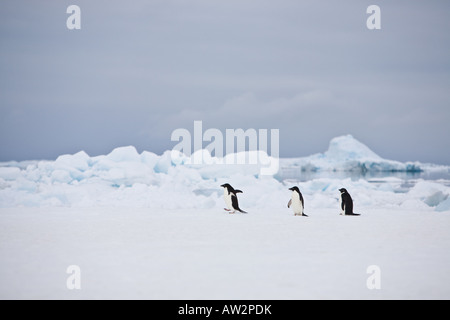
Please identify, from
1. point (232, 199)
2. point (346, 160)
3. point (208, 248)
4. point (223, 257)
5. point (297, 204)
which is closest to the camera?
point (223, 257)

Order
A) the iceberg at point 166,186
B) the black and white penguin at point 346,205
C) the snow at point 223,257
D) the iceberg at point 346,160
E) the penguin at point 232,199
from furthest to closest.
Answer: the iceberg at point 346,160
the iceberg at point 166,186
the penguin at point 232,199
the black and white penguin at point 346,205
the snow at point 223,257

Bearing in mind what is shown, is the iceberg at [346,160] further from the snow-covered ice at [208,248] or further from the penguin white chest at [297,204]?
the penguin white chest at [297,204]

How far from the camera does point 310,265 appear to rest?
5168mm

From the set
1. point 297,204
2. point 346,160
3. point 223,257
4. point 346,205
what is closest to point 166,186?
point 297,204

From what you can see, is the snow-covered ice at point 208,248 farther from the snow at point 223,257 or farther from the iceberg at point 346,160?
the iceberg at point 346,160

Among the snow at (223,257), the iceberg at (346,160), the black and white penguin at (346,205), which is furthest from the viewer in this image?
the iceberg at (346,160)

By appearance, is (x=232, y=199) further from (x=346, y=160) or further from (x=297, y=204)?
(x=346, y=160)

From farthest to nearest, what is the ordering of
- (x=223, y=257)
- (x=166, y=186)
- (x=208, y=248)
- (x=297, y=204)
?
(x=166, y=186) → (x=297, y=204) → (x=208, y=248) → (x=223, y=257)

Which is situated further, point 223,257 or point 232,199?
point 232,199

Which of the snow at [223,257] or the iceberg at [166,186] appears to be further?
the iceberg at [166,186]

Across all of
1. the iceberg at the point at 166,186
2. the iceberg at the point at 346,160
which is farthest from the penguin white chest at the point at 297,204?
the iceberg at the point at 346,160

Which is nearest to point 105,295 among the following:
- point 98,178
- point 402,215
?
point 402,215

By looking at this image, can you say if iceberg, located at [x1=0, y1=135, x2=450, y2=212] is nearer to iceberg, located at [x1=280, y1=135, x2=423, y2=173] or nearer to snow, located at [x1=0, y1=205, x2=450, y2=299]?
snow, located at [x1=0, y1=205, x2=450, y2=299]

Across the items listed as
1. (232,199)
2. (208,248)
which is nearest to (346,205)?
(232,199)
